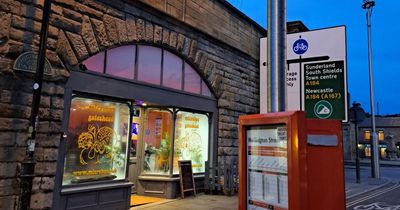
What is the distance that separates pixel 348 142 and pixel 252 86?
37.7 m

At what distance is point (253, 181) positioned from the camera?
3.90 meters

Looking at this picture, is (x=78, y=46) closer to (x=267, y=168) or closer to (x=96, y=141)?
(x=96, y=141)

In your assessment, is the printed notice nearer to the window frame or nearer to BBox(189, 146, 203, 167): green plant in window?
the window frame

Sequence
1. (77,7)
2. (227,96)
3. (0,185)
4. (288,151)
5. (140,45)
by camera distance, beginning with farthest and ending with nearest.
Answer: (227,96)
(140,45)
(77,7)
(0,185)
(288,151)

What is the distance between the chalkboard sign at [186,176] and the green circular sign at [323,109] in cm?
417

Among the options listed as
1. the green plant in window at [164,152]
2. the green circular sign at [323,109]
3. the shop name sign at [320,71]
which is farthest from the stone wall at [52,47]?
the green circular sign at [323,109]

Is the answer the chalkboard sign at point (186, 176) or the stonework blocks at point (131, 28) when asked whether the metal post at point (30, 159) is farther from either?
the chalkboard sign at point (186, 176)

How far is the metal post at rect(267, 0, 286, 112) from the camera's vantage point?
383 centimetres

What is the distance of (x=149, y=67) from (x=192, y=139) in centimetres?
303

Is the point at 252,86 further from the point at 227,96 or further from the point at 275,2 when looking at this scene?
the point at 275,2

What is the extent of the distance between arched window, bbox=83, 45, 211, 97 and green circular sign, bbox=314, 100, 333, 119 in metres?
4.10

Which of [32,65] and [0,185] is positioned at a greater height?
[32,65]

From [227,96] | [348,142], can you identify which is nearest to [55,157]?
[227,96]

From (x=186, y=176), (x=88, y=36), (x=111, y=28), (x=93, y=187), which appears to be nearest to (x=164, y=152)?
(x=186, y=176)
